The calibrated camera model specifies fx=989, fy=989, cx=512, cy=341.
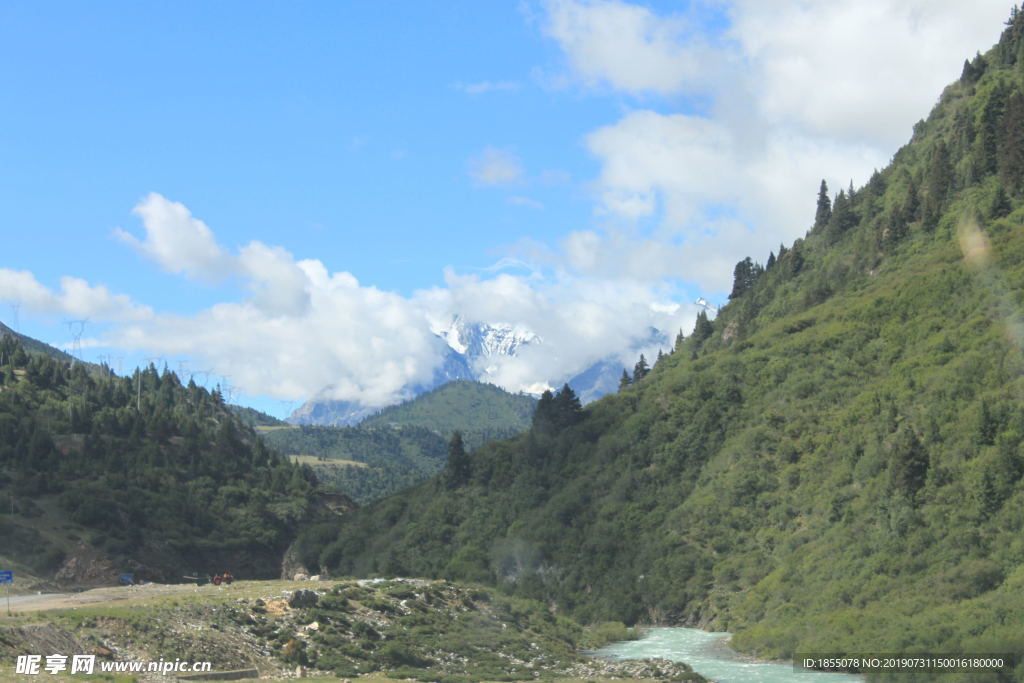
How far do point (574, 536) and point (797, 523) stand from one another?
1480 inches

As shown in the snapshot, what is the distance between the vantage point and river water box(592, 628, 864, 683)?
255 feet

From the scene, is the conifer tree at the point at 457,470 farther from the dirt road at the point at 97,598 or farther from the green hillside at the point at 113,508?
the dirt road at the point at 97,598

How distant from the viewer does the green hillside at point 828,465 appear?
86.8m

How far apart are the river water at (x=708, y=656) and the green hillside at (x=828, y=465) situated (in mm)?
2867

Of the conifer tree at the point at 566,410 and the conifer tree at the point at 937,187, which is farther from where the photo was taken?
the conifer tree at the point at 566,410

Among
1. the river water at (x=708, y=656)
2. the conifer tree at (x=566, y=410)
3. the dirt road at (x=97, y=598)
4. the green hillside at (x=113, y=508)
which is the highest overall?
the conifer tree at (x=566, y=410)

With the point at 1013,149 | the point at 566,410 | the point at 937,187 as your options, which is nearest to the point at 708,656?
the point at 566,410

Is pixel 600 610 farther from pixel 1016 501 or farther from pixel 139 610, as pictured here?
pixel 139 610

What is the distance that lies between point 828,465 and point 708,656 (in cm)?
3121

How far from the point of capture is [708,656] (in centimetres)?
9075

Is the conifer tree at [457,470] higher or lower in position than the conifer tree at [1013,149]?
lower

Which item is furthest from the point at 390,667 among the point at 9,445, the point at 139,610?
the point at 9,445

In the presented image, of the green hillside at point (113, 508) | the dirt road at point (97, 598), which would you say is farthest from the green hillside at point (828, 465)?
the dirt road at point (97, 598)

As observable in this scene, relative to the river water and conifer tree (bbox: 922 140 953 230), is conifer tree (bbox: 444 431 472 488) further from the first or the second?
conifer tree (bbox: 922 140 953 230)
